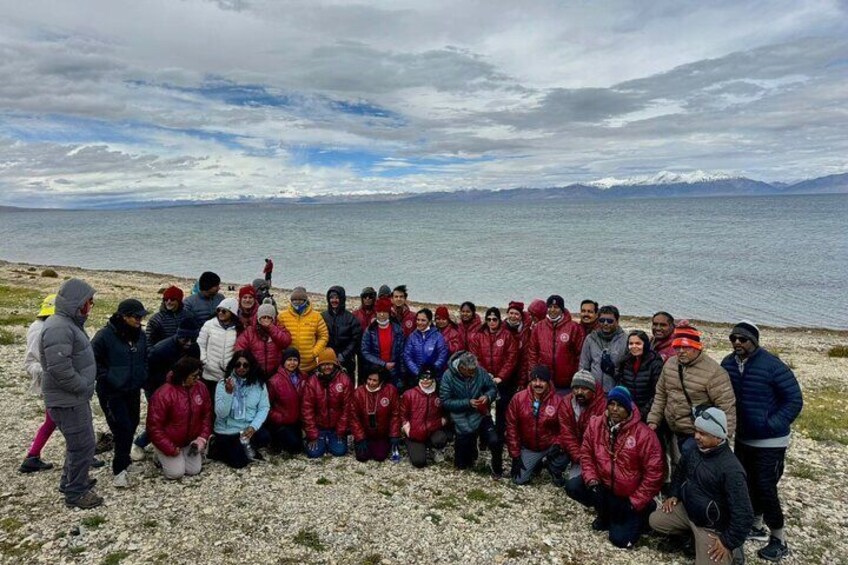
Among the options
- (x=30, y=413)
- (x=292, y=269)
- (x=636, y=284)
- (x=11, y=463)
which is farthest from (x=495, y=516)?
(x=292, y=269)

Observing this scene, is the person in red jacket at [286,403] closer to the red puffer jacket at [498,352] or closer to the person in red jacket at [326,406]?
the person in red jacket at [326,406]

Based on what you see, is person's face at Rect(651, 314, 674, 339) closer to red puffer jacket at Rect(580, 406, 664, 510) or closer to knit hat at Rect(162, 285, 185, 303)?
red puffer jacket at Rect(580, 406, 664, 510)

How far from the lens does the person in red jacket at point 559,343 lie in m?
9.80

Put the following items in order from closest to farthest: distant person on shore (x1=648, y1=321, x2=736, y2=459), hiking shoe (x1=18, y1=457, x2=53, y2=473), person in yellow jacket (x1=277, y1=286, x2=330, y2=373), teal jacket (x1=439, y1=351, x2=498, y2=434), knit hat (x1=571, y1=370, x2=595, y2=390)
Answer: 1. distant person on shore (x1=648, y1=321, x2=736, y2=459)
2. knit hat (x1=571, y1=370, x2=595, y2=390)
3. hiking shoe (x1=18, y1=457, x2=53, y2=473)
4. teal jacket (x1=439, y1=351, x2=498, y2=434)
5. person in yellow jacket (x1=277, y1=286, x2=330, y2=373)

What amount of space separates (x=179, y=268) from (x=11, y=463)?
60.4 metres

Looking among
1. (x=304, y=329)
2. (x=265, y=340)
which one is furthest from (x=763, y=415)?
(x=265, y=340)

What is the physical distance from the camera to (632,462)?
7.27 meters

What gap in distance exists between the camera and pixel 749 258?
61.0 meters

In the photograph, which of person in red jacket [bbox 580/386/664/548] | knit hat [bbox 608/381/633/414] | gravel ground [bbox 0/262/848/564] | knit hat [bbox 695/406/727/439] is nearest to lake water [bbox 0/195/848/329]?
gravel ground [bbox 0/262/848/564]

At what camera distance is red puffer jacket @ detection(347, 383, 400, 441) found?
956 centimetres

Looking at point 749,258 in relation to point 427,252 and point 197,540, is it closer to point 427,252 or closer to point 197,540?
point 427,252

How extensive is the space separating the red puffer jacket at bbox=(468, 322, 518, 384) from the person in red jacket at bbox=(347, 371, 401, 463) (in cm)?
204

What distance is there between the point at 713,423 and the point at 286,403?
22.4 feet

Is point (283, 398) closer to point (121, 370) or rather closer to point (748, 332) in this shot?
point (121, 370)
